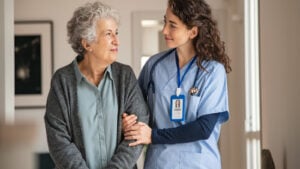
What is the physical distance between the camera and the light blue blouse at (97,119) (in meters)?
1.66

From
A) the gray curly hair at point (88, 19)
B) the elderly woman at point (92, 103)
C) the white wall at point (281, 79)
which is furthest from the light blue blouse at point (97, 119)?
the white wall at point (281, 79)

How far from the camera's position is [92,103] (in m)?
1.67

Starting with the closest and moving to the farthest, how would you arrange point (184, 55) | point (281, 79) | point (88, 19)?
point (88, 19) < point (184, 55) < point (281, 79)

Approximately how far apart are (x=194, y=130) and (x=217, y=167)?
0.23m

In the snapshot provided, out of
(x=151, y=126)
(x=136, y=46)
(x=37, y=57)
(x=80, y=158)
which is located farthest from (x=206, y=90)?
(x=37, y=57)

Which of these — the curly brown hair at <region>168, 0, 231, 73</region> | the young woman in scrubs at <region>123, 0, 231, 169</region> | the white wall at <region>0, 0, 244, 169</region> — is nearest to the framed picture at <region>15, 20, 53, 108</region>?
the white wall at <region>0, 0, 244, 169</region>

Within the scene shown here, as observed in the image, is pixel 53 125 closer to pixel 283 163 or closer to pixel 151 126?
pixel 151 126

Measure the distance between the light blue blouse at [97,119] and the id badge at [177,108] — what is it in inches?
8.2

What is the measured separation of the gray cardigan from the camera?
1.62 meters

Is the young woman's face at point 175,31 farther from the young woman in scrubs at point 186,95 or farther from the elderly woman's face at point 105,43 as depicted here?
the elderly woman's face at point 105,43

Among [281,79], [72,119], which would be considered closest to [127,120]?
[72,119]

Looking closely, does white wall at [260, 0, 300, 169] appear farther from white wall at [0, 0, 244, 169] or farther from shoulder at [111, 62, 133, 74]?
white wall at [0, 0, 244, 169]

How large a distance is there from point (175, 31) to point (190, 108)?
283mm

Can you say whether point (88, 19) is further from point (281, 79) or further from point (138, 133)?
point (281, 79)
